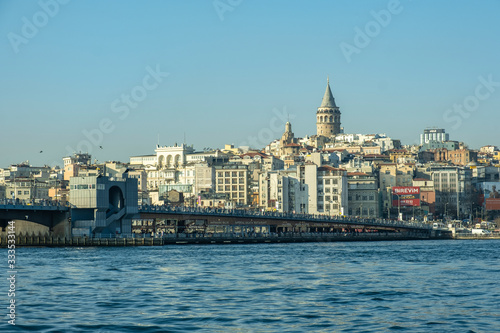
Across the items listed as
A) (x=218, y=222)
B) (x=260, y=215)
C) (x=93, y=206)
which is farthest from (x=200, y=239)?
(x=93, y=206)

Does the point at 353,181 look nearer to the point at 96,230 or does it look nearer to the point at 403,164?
the point at 403,164

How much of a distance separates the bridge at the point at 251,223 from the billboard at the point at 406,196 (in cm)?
2904

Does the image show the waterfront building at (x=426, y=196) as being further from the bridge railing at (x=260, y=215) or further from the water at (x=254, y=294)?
the water at (x=254, y=294)

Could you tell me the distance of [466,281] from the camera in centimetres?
Answer: 5409

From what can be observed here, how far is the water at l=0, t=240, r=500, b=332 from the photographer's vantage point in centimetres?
3797

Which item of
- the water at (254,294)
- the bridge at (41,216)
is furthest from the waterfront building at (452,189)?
the water at (254,294)

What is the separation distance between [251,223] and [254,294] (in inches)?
2823

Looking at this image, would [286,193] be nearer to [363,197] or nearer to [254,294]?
[363,197]

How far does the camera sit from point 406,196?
16562 cm

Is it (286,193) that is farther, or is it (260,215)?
(286,193)

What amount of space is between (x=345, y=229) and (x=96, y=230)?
4656 centimetres

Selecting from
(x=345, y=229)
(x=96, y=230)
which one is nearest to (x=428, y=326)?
(x=96, y=230)

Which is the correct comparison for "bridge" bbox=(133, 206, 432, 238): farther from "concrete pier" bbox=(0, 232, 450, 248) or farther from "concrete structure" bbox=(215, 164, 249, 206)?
"concrete structure" bbox=(215, 164, 249, 206)

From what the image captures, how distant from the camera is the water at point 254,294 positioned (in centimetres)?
3797
